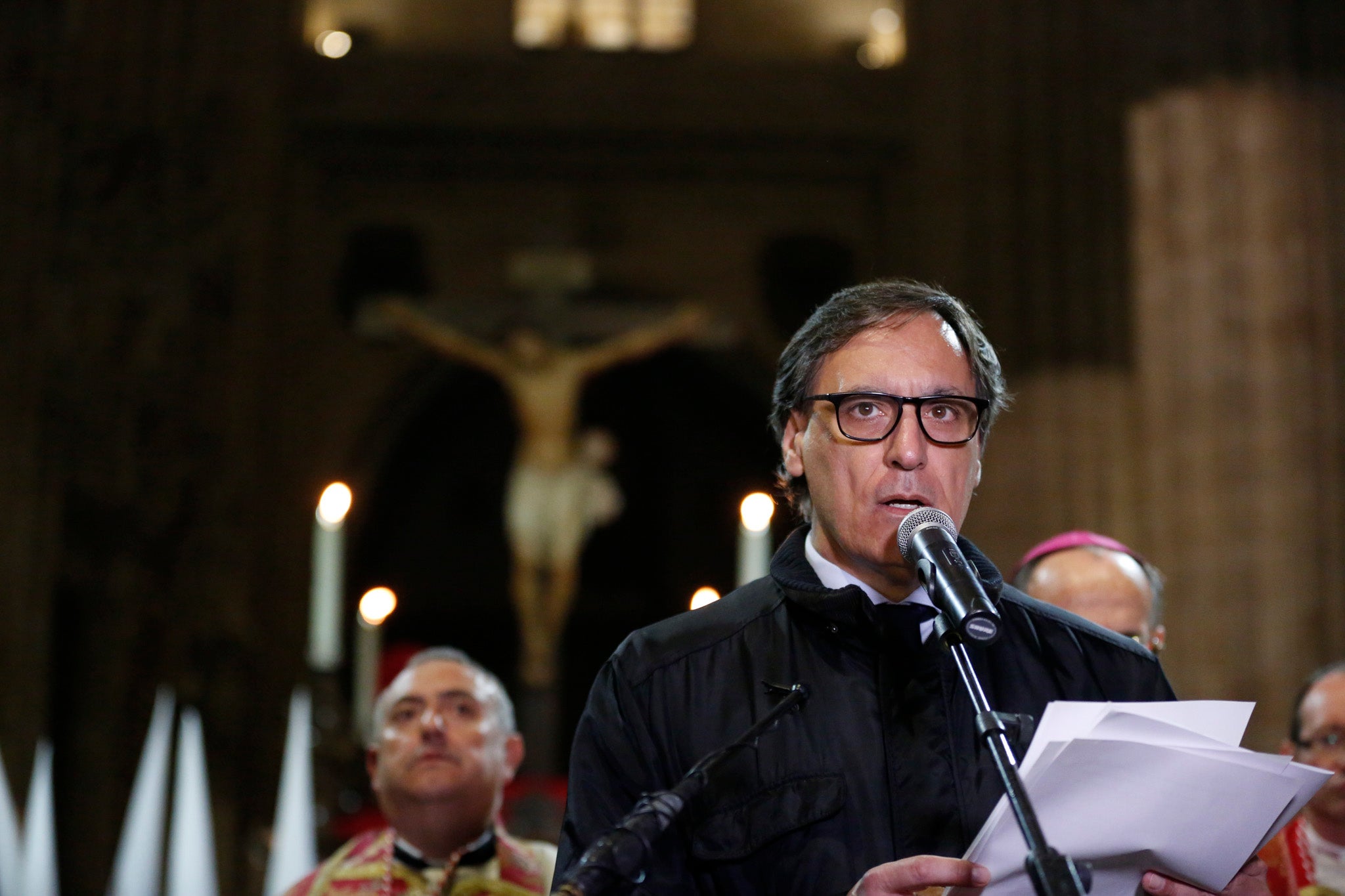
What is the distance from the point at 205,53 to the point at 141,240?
1.28 metres

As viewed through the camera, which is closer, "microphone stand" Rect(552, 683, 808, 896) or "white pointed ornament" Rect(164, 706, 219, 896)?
"microphone stand" Rect(552, 683, 808, 896)

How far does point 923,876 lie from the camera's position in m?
1.33

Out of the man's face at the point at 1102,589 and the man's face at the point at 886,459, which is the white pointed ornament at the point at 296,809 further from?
the man's face at the point at 886,459

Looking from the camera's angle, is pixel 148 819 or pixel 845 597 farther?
pixel 148 819

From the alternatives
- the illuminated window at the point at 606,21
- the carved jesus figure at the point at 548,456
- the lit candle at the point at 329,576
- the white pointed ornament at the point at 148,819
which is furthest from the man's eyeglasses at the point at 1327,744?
the illuminated window at the point at 606,21

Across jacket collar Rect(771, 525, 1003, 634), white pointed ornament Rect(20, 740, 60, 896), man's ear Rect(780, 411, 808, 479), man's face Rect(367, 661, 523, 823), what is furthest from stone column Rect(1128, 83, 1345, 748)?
jacket collar Rect(771, 525, 1003, 634)

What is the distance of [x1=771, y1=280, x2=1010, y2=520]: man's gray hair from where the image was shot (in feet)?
5.74

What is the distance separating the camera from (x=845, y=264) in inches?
386

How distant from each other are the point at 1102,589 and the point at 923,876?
159 centimetres

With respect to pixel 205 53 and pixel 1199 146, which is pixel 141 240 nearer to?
pixel 205 53

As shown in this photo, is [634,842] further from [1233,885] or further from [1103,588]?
[1103,588]

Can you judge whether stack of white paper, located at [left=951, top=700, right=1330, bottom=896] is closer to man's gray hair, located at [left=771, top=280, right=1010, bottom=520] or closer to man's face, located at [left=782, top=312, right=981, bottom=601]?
man's face, located at [left=782, top=312, right=981, bottom=601]

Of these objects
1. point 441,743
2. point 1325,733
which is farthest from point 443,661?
point 1325,733

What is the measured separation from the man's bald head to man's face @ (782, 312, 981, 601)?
3.74ft
